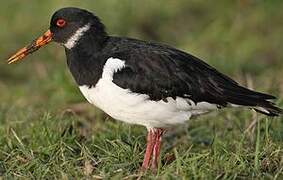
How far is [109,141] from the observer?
6.40 m

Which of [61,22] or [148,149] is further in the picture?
[61,22]

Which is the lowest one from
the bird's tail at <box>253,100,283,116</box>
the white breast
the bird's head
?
the white breast

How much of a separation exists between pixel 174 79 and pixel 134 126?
129 centimetres

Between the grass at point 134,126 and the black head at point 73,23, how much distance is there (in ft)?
2.43

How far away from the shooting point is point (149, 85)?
5.95m

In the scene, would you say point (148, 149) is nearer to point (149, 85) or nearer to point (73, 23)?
point (149, 85)

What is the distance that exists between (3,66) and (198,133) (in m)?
3.79

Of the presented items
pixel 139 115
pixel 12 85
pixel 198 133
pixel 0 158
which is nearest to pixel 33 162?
pixel 0 158

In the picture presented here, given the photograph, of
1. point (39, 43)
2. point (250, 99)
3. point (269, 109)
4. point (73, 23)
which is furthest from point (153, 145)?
point (39, 43)

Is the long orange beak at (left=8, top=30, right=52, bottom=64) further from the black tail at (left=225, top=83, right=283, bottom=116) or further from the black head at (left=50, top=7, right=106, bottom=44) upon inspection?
the black tail at (left=225, top=83, right=283, bottom=116)

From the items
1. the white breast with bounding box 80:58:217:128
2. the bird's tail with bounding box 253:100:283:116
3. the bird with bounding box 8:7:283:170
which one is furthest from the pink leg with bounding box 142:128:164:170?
the bird's tail with bounding box 253:100:283:116

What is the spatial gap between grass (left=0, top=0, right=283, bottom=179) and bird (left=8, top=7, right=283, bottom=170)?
0.30 metres

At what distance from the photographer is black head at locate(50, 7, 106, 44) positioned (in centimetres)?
645

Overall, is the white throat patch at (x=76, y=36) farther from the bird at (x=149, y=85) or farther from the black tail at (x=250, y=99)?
the black tail at (x=250, y=99)
